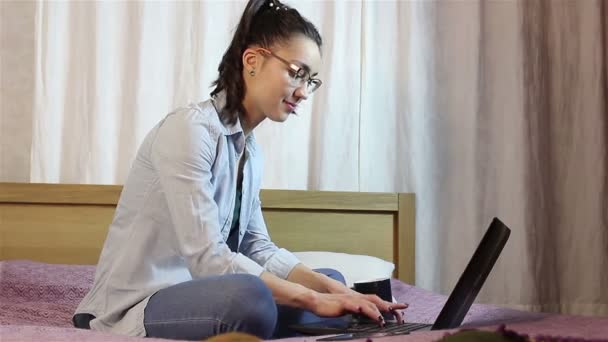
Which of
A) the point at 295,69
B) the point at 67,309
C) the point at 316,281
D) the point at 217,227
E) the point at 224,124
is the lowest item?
the point at 67,309

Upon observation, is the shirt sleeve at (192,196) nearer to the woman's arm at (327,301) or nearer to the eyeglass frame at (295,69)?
the woman's arm at (327,301)

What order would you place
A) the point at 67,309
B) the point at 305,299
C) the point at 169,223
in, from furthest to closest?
the point at 67,309, the point at 169,223, the point at 305,299

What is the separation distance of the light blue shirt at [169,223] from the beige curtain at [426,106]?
3.54 ft

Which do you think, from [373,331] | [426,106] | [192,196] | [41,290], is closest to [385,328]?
[373,331]

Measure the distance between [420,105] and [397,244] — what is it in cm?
49

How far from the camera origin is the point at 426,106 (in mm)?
2629

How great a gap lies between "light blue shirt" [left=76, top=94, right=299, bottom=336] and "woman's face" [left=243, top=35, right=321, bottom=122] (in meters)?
0.10

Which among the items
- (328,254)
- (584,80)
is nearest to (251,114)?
(328,254)

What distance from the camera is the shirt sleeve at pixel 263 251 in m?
1.62

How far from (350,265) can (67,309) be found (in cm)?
76

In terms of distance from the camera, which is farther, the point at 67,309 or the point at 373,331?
the point at 67,309

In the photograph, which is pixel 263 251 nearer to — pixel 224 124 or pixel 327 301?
pixel 224 124

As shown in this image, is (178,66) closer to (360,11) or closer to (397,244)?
(360,11)

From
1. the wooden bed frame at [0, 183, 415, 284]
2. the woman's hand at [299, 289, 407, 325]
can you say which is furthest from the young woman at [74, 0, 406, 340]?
the wooden bed frame at [0, 183, 415, 284]
